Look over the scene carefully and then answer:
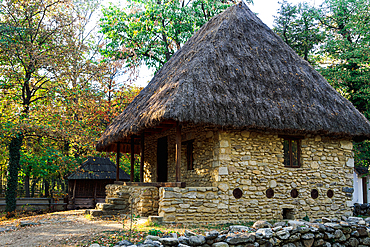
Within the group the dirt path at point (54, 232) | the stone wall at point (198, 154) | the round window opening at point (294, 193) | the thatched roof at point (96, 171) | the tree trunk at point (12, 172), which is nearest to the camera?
the dirt path at point (54, 232)

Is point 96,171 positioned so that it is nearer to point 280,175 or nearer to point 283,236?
point 280,175

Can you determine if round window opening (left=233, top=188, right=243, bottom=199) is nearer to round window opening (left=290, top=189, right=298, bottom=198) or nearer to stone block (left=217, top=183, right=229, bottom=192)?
stone block (left=217, top=183, right=229, bottom=192)

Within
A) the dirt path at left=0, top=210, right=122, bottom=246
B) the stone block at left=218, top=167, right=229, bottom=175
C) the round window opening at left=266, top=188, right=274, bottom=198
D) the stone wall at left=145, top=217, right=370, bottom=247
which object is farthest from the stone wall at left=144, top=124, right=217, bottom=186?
the dirt path at left=0, top=210, right=122, bottom=246

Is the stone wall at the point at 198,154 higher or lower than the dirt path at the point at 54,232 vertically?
higher

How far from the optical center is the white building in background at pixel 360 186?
18016 millimetres

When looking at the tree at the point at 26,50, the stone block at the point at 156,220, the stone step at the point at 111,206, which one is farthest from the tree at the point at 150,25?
the stone block at the point at 156,220

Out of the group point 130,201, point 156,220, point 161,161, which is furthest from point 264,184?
point 161,161

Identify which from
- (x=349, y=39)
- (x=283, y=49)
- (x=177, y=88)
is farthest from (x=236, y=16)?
(x=349, y=39)

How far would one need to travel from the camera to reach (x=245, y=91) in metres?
10.7

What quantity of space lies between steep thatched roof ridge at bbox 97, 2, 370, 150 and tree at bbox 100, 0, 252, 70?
573 centimetres

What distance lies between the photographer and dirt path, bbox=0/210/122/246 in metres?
7.81

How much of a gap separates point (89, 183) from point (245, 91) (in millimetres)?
11714

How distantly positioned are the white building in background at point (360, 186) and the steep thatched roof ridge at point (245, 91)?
735 centimetres

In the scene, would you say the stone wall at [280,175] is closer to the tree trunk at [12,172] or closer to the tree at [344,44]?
the tree at [344,44]
